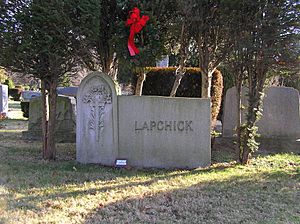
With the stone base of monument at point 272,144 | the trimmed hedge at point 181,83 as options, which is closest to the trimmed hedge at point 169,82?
the trimmed hedge at point 181,83

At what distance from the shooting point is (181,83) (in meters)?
9.08

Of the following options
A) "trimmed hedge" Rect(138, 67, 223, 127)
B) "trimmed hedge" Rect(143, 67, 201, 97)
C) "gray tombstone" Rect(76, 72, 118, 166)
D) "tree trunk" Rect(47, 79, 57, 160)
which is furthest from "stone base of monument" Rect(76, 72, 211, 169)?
"trimmed hedge" Rect(143, 67, 201, 97)

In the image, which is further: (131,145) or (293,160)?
(293,160)

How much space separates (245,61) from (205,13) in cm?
113

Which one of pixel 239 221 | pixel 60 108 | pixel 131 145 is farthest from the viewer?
pixel 60 108

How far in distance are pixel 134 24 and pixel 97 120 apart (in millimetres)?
1759

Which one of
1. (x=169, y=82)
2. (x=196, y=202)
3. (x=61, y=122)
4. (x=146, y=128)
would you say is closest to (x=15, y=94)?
(x=61, y=122)

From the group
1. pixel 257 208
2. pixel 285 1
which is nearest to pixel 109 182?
pixel 257 208

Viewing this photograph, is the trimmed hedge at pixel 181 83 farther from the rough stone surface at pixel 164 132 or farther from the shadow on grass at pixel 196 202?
the shadow on grass at pixel 196 202

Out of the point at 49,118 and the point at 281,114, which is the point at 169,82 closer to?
the point at 281,114

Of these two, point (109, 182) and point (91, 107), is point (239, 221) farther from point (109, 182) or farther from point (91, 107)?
point (91, 107)

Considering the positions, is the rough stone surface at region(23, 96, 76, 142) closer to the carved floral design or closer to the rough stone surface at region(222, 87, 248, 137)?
the carved floral design

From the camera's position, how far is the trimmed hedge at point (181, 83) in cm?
838

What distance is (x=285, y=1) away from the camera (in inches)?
207
